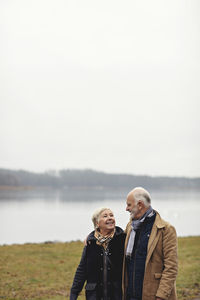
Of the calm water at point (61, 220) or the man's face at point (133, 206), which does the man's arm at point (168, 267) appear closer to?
the man's face at point (133, 206)

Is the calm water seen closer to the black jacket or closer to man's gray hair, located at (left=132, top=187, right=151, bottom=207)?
the black jacket

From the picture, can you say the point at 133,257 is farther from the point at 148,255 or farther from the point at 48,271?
the point at 48,271

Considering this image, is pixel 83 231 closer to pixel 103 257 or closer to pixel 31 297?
pixel 31 297

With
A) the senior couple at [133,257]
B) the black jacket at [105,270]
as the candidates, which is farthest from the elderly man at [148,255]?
the black jacket at [105,270]

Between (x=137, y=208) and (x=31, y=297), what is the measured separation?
521 cm

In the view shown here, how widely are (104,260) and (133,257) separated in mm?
313

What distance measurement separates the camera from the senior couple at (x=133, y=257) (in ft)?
10.8

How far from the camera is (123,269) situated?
3.53 metres

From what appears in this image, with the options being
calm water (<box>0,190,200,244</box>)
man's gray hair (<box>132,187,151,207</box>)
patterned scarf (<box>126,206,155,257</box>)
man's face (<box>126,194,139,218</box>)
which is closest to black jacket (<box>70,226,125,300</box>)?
patterned scarf (<box>126,206,155,257</box>)

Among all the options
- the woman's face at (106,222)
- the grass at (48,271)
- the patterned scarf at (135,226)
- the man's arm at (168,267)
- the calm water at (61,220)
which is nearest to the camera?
the man's arm at (168,267)

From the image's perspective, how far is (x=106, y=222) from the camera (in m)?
3.55

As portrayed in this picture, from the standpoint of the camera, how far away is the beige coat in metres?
3.24

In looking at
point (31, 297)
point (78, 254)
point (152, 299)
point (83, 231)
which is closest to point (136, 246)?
point (152, 299)

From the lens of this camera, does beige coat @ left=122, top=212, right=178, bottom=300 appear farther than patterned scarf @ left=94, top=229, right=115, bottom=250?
No
